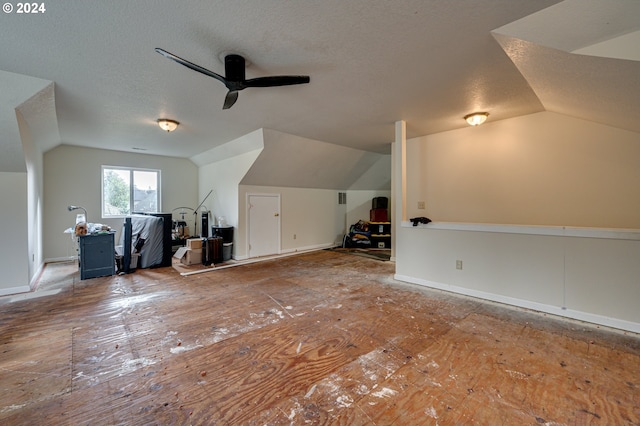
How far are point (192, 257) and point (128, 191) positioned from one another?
9.53 feet

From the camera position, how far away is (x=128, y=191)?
655 centimetres

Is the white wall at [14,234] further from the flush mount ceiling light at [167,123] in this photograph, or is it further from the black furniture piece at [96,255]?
the flush mount ceiling light at [167,123]

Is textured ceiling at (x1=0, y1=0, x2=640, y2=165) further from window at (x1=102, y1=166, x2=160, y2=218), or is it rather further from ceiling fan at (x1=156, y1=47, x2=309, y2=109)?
window at (x1=102, y1=166, x2=160, y2=218)

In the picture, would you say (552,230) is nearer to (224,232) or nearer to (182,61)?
(182,61)

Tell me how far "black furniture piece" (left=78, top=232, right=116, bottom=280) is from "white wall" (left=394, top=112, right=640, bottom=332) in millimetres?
5070

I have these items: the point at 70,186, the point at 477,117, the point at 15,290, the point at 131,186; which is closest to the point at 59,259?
the point at 70,186

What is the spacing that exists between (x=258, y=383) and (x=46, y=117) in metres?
4.62

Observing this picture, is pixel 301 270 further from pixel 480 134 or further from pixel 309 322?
pixel 480 134

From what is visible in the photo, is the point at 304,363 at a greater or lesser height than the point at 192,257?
lesser

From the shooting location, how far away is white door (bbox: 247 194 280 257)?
6.02 m

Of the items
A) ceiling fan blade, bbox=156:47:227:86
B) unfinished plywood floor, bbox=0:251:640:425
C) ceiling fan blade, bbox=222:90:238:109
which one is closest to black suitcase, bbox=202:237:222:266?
unfinished plywood floor, bbox=0:251:640:425

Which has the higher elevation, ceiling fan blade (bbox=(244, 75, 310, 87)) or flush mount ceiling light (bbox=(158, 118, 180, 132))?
flush mount ceiling light (bbox=(158, 118, 180, 132))

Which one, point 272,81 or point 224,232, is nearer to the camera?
point 272,81

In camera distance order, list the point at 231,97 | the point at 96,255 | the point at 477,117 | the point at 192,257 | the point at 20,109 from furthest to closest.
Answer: the point at 192,257, the point at 96,255, the point at 477,117, the point at 20,109, the point at 231,97
